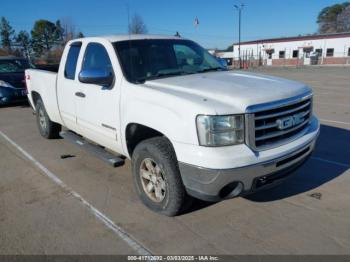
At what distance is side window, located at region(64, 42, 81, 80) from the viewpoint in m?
5.23

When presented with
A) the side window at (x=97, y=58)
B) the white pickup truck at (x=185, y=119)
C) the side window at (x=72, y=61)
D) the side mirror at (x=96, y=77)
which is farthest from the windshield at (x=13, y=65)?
the side mirror at (x=96, y=77)

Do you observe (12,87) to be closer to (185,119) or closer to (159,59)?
(159,59)

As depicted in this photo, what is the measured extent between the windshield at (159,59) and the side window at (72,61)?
1121mm

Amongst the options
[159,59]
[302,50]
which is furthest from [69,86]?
[302,50]

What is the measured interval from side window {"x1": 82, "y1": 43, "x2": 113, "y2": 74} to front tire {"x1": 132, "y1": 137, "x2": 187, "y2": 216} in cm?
120

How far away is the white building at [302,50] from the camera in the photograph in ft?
176

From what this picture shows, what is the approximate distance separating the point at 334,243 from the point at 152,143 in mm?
1987

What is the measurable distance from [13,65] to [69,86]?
931 cm

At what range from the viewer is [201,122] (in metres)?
3.04

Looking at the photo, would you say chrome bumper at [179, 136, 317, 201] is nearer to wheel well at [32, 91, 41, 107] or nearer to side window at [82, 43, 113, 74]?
side window at [82, 43, 113, 74]

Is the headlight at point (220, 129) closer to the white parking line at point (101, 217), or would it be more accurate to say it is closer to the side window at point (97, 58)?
the white parking line at point (101, 217)

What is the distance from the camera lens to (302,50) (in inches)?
2299

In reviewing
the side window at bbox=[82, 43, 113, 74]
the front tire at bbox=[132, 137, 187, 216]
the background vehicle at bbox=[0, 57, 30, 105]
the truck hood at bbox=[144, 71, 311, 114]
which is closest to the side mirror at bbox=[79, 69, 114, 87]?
the side window at bbox=[82, 43, 113, 74]

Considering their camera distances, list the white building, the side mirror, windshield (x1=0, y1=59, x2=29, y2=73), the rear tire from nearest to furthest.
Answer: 1. the side mirror
2. the rear tire
3. windshield (x1=0, y1=59, x2=29, y2=73)
4. the white building
